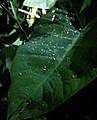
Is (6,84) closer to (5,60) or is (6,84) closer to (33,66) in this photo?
(5,60)

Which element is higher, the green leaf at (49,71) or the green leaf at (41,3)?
the green leaf at (41,3)

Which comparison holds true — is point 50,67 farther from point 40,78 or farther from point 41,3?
point 41,3

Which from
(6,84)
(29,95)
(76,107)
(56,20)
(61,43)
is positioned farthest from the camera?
(6,84)

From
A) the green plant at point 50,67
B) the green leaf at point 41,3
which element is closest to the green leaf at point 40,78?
the green plant at point 50,67

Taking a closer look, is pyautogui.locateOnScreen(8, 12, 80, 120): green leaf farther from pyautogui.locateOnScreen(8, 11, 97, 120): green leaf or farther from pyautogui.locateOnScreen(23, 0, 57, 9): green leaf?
pyautogui.locateOnScreen(23, 0, 57, 9): green leaf

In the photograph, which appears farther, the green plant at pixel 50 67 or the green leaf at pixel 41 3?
the green leaf at pixel 41 3

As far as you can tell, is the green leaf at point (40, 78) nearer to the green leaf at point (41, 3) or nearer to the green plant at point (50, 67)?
the green plant at point (50, 67)

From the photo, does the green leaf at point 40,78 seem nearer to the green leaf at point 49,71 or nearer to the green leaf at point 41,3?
the green leaf at point 49,71

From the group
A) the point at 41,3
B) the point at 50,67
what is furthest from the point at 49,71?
the point at 41,3

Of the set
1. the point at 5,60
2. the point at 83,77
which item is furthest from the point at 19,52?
the point at 5,60
